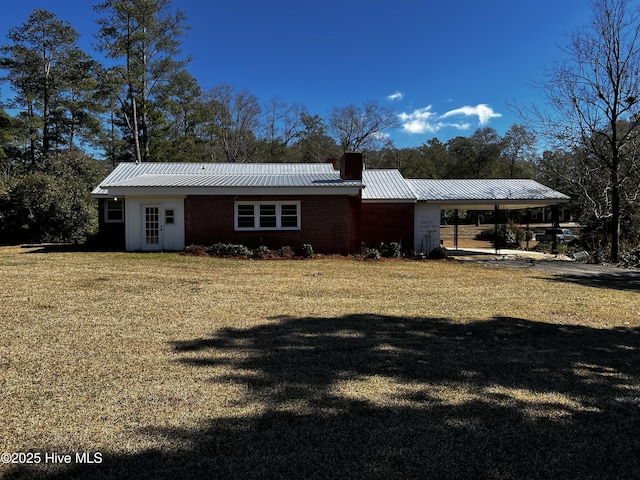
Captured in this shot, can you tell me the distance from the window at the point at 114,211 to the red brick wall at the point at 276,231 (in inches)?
279

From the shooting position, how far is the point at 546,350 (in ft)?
18.1

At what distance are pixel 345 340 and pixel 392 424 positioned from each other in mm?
2400

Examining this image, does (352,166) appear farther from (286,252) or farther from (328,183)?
(286,252)

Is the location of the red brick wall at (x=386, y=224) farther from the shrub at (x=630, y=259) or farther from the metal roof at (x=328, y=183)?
the shrub at (x=630, y=259)

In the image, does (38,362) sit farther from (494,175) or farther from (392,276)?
(494,175)

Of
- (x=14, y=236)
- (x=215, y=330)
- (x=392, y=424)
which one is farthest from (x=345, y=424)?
(x=14, y=236)

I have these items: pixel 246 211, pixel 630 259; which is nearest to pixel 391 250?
pixel 246 211

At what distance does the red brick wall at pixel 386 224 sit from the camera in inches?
806

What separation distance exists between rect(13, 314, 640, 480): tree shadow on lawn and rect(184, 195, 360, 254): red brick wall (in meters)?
11.5

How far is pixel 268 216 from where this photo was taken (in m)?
17.7

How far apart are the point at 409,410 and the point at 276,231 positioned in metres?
14.3

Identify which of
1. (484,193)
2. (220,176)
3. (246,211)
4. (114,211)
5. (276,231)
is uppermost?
(220,176)

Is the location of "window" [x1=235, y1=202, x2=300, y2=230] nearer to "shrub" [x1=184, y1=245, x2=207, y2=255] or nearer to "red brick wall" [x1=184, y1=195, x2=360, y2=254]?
"red brick wall" [x1=184, y1=195, x2=360, y2=254]

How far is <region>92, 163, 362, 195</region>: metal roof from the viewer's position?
1731 cm
